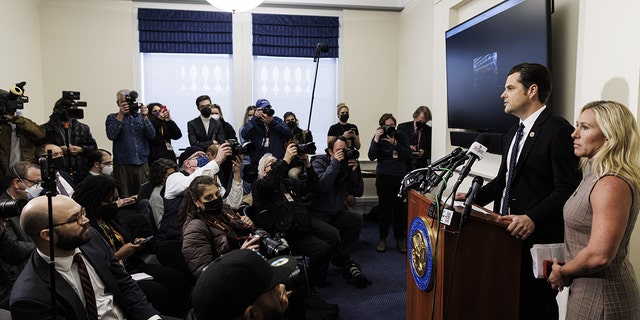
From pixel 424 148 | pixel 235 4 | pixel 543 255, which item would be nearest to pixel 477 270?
pixel 543 255

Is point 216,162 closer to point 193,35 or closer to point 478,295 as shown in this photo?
point 478,295

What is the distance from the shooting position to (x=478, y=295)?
1.69 metres

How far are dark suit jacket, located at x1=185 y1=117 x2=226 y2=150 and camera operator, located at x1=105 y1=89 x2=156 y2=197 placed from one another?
421mm

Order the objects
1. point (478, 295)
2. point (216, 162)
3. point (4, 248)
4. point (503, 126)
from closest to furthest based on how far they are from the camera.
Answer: point (478, 295) → point (4, 248) → point (216, 162) → point (503, 126)

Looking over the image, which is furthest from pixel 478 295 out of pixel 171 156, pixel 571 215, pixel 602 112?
pixel 171 156

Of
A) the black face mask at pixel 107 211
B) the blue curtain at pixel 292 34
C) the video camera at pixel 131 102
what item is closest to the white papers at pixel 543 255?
the black face mask at pixel 107 211

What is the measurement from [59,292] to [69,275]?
4.7 inches

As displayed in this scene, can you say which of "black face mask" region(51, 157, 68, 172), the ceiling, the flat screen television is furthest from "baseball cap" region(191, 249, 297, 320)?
the ceiling

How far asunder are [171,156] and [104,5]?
223 centimetres

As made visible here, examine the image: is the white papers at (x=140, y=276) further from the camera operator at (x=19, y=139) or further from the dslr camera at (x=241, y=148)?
the camera operator at (x=19, y=139)

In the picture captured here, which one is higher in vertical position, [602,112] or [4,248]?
[602,112]

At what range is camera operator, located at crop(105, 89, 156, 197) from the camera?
4504 millimetres

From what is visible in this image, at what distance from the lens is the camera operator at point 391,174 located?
434cm

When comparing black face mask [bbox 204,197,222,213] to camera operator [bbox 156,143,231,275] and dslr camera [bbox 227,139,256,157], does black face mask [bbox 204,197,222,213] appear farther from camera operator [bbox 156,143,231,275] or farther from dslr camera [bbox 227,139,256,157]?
dslr camera [bbox 227,139,256,157]
